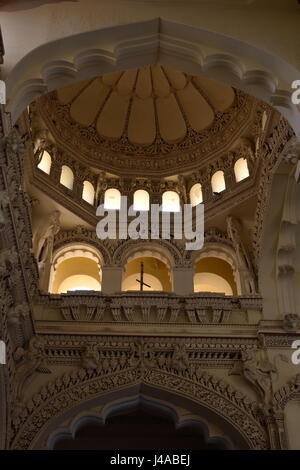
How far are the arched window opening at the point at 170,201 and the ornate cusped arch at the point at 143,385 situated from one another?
378cm

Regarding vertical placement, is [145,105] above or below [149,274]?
above

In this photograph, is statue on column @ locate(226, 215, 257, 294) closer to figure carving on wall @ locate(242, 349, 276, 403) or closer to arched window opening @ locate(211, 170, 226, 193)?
arched window opening @ locate(211, 170, 226, 193)

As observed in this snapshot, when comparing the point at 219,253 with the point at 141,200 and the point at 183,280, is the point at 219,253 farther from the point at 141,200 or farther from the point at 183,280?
the point at 141,200

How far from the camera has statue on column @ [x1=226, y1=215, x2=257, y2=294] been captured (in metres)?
11.9

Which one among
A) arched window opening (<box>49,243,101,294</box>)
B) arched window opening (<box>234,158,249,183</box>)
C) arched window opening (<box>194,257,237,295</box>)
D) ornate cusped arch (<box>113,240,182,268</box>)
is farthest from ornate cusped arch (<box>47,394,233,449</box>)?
arched window opening (<box>234,158,249,183</box>)

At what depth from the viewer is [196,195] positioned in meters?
13.7

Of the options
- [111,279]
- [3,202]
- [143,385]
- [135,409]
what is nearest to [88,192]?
[111,279]

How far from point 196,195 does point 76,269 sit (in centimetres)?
296

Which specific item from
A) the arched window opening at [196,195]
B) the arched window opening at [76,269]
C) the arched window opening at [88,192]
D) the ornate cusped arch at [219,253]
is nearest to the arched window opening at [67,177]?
the arched window opening at [88,192]

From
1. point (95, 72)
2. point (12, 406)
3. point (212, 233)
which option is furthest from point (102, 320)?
point (95, 72)

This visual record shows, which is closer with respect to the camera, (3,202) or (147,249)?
(3,202)

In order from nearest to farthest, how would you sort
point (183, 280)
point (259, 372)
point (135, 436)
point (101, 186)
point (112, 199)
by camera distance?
point (259, 372) < point (135, 436) < point (183, 280) < point (112, 199) < point (101, 186)

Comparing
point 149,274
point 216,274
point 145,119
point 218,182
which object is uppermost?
point 145,119
